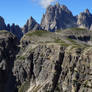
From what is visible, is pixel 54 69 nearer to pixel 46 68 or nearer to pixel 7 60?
pixel 46 68

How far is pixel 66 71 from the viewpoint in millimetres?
154125

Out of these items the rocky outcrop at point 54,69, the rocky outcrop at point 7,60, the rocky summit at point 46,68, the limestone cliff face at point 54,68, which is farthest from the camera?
the rocky outcrop at point 7,60

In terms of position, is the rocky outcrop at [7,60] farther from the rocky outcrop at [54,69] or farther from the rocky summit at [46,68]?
the rocky outcrop at [54,69]

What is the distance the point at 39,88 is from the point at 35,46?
4261 cm

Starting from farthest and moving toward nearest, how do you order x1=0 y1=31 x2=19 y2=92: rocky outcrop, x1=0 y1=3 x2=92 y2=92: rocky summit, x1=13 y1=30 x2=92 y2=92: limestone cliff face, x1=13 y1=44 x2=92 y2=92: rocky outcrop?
x1=0 y1=31 x2=19 y2=92: rocky outcrop
x1=0 y1=3 x2=92 y2=92: rocky summit
x1=13 y1=30 x2=92 y2=92: limestone cliff face
x1=13 y1=44 x2=92 y2=92: rocky outcrop

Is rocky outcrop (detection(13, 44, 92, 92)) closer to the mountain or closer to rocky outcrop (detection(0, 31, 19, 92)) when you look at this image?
the mountain

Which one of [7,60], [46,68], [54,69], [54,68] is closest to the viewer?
[54,69]

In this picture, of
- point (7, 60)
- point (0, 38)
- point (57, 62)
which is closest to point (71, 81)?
point (57, 62)

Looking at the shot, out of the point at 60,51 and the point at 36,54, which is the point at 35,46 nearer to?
the point at 36,54

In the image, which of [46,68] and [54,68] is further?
[46,68]

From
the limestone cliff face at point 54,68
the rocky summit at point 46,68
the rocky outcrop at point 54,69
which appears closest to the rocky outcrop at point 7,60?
the rocky summit at point 46,68

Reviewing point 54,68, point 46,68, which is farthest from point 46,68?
point 54,68

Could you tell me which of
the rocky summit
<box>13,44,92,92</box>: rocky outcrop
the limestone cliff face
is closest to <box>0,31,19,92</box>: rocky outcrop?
the rocky summit

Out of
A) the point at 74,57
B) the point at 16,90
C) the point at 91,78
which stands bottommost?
the point at 16,90
